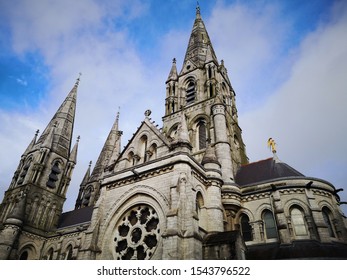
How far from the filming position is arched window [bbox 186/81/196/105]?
27.4 meters

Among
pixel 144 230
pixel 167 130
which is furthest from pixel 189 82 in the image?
pixel 144 230

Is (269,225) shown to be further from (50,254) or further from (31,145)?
(31,145)

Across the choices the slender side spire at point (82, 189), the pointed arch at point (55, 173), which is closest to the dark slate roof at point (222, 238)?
the pointed arch at point (55, 173)

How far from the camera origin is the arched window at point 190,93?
89.9 ft

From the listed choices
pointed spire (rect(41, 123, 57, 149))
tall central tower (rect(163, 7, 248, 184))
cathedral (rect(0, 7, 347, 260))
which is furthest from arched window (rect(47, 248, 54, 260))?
tall central tower (rect(163, 7, 248, 184))

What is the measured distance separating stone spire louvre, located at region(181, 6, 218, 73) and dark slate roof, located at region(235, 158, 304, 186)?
13.0m

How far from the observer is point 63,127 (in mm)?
38000

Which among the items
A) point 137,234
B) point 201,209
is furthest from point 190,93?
point 137,234

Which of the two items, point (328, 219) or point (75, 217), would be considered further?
point (75, 217)

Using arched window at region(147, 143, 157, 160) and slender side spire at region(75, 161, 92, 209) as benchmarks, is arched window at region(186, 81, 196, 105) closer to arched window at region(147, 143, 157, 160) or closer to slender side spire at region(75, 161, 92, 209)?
arched window at region(147, 143, 157, 160)

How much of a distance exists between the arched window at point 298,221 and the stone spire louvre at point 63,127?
29.7m

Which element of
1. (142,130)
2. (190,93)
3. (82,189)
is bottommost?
(142,130)

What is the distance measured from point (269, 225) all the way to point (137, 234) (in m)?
7.85
